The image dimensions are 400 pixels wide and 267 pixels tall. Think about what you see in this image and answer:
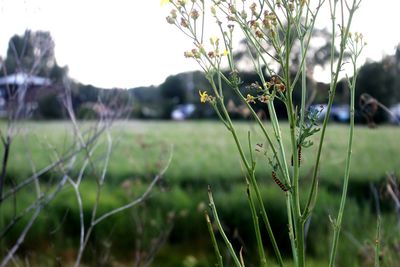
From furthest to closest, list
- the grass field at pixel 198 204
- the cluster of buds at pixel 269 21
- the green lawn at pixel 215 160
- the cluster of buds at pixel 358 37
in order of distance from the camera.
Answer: the green lawn at pixel 215 160 → the grass field at pixel 198 204 → the cluster of buds at pixel 358 37 → the cluster of buds at pixel 269 21

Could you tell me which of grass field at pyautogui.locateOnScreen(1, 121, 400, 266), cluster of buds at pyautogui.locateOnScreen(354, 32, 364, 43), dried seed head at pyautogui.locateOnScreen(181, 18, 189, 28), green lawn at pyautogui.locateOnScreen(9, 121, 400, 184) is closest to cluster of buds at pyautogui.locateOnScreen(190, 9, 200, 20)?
dried seed head at pyautogui.locateOnScreen(181, 18, 189, 28)

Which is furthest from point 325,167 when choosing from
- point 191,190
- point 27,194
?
point 27,194

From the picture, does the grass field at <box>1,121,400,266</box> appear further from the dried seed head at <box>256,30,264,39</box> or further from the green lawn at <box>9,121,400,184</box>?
the dried seed head at <box>256,30,264,39</box>

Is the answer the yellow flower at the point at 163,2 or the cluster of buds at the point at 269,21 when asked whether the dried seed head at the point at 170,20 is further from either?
the cluster of buds at the point at 269,21

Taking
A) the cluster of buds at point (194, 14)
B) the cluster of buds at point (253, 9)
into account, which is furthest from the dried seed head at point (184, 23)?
the cluster of buds at point (253, 9)

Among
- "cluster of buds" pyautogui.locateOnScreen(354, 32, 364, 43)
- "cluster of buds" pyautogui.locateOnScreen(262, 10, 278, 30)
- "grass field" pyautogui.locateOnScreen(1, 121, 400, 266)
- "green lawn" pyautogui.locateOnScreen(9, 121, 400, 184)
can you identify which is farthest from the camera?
"green lawn" pyautogui.locateOnScreen(9, 121, 400, 184)

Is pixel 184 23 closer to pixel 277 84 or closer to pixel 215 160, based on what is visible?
pixel 277 84

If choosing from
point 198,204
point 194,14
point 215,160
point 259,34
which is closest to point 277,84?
point 259,34

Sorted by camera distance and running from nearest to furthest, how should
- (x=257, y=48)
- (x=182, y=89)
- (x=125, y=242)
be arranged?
(x=257, y=48) < (x=125, y=242) < (x=182, y=89)

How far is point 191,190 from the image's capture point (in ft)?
19.7

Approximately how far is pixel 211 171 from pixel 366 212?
217 centimetres

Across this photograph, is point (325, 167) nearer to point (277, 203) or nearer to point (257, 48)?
point (277, 203)

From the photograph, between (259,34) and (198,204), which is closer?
(259,34)

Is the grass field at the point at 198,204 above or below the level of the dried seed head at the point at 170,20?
below
